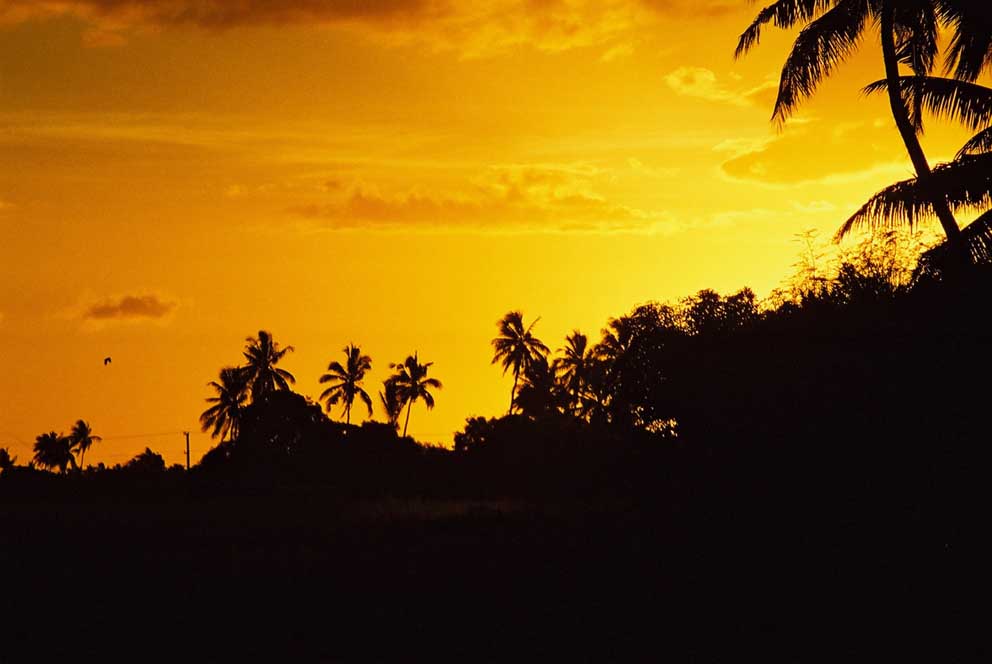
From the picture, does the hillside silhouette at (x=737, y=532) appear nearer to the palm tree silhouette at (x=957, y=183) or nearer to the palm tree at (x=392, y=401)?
the palm tree silhouette at (x=957, y=183)

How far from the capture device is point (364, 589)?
22719 millimetres

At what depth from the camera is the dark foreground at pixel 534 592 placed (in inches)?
664

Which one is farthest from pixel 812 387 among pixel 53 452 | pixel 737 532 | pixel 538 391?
pixel 53 452

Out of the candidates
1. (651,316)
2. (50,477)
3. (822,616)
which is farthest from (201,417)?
(822,616)

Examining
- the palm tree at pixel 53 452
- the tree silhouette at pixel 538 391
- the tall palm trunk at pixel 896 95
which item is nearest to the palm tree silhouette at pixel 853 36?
the tall palm trunk at pixel 896 95

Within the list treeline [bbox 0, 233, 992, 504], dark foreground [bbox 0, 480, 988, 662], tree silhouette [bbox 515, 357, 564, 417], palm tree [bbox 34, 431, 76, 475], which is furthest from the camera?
palm tree [bbox 34, 431, 76, 475]

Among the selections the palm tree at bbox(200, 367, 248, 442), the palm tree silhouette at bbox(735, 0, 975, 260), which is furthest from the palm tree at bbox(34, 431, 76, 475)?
the palm tree silhouette at bbox(735, 0, 975, 260)

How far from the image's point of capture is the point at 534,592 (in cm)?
2191

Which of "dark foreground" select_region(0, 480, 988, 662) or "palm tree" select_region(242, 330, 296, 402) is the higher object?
"palm tree" select_region(242, 330, 296, 402)

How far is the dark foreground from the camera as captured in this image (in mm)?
16875

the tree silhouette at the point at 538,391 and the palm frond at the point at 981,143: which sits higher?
the tree silhouette at the point at 538,391

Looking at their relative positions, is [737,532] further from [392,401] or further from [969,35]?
[392,401]

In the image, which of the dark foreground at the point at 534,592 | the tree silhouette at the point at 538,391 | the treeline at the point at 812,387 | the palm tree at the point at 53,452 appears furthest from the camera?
the palm tree at the point at 53,452

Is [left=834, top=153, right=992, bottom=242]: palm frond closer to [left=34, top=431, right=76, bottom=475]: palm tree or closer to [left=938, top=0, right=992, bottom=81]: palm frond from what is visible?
[left=938, top=0, right=992, bottom=81]: palm frond
